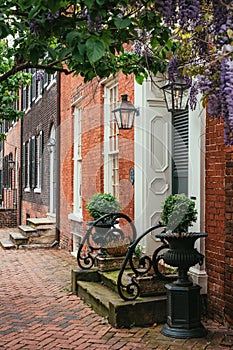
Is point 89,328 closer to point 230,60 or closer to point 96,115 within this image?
point 230,60

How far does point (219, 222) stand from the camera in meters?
6.00

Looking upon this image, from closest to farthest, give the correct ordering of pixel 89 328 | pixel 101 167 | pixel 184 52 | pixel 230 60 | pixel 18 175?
pixel 230 60
pixel 184 52
pixel 89 328
pixel 101 167
pixel 18 175

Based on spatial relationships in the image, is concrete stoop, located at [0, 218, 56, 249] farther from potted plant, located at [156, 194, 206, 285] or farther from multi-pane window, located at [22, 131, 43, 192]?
potted plant, located at [156, 194, 206, 285]

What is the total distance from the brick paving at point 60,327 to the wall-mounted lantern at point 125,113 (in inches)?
106

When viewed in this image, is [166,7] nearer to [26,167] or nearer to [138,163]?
[138,163]

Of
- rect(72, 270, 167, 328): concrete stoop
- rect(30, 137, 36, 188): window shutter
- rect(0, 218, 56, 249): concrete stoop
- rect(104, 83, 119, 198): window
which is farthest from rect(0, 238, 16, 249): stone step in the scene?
rect(72, 270, 167, 328): concrete stoop

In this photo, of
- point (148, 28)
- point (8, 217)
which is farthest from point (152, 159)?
point (8, 217)

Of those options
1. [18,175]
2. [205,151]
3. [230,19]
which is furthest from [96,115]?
[18,175]

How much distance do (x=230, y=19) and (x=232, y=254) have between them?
121 inches

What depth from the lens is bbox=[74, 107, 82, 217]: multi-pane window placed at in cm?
1255

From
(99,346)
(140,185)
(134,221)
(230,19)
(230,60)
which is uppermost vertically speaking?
(230,19)

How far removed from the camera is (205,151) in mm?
6289

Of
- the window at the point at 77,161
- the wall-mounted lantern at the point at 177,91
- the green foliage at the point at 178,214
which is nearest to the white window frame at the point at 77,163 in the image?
the window at the point at 77,161

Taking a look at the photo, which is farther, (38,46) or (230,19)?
(38,46)
